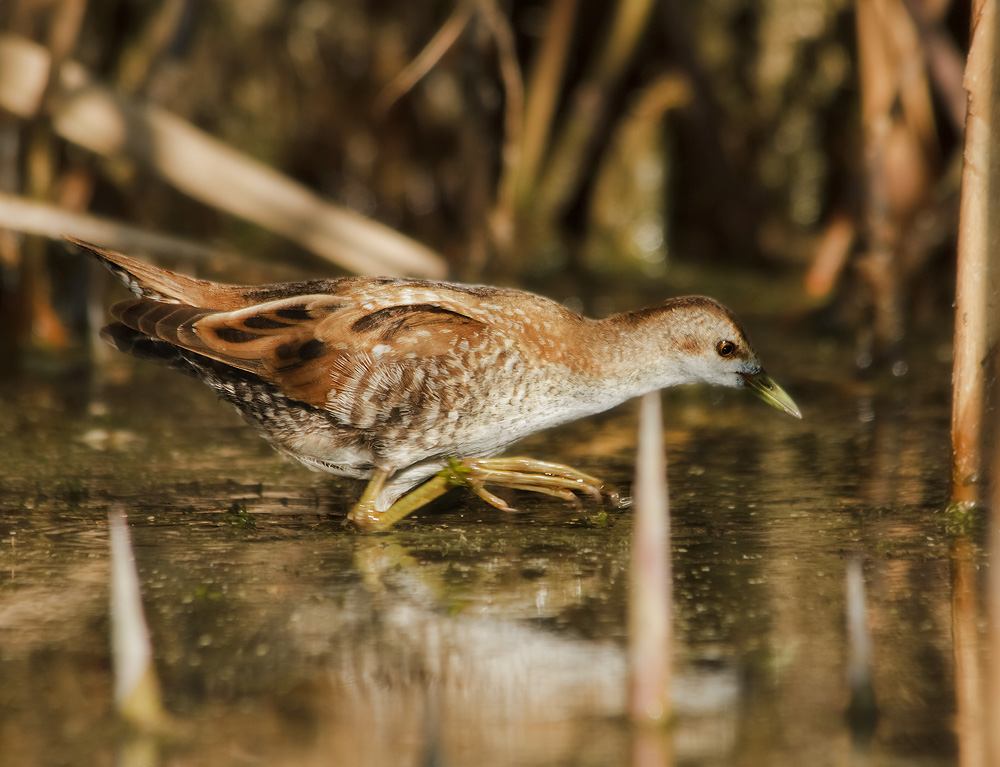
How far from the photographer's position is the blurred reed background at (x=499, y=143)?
4.82 metres

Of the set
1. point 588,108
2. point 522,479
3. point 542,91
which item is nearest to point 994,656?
point 522,479

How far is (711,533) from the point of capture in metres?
3.04

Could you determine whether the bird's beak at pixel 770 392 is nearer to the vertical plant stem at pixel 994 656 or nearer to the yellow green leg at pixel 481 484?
the yellow green leg at pixel 481 484

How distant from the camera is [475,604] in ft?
8.49

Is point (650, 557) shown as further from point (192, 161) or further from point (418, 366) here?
point (192, 161)

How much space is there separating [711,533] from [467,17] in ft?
7.83

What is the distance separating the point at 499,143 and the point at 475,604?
4400 mm

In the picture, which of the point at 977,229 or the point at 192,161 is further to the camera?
the point at 192,161

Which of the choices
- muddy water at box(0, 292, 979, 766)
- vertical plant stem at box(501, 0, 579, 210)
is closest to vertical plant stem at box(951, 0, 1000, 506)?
muddy water at box(0, 292, 979, 766)

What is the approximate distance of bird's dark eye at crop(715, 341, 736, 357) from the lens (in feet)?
11.0

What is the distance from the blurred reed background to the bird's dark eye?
5.30 ft

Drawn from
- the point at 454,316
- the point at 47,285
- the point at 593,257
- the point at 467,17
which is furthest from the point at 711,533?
the point at 593,257

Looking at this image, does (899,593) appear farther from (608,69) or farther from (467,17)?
(608,69)

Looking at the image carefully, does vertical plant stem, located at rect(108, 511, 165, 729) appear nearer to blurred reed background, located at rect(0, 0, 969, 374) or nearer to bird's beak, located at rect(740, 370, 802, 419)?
bird's beak, located at rect(740, 370, 802, 419)
